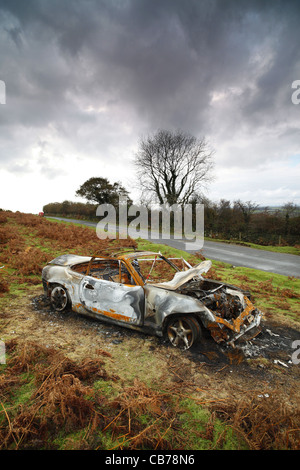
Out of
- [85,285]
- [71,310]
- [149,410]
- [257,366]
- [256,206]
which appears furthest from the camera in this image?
[256,206]

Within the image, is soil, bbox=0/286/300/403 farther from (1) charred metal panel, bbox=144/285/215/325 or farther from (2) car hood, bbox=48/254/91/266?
(2) car hood, bbox=48/254/91/266

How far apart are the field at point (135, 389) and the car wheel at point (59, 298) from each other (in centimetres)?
17

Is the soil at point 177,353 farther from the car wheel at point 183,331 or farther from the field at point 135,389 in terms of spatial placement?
the car wheel at point 183,331

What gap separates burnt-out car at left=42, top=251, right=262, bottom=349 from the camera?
3.91m

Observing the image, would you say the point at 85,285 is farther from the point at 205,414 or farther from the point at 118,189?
the point at 118,189

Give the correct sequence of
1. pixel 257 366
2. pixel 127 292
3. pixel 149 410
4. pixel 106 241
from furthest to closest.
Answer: pixel 106 241
pixel 127 292
pixel 257 366
pixel 149 410

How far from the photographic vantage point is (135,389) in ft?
9.93

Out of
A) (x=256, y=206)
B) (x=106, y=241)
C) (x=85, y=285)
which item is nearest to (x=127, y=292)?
(x=85, y=285)

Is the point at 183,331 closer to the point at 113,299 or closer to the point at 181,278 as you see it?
the point at 181,278

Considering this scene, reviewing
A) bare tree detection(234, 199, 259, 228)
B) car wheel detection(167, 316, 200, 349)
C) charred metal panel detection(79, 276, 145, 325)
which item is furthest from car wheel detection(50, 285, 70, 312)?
bare tree detection(234, 199, 259, 228)

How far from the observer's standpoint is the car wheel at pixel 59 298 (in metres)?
5.19

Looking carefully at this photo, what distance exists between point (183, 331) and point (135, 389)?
1302 millimetres

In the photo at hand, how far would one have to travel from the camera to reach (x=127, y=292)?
4348mm

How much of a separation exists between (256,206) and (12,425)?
80.3 feet
